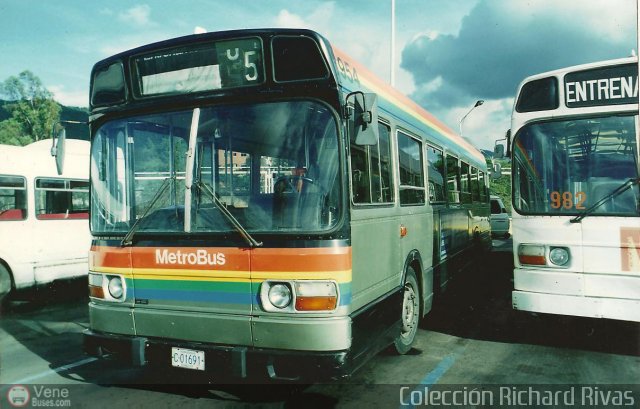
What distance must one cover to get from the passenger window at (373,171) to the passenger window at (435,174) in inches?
77.5

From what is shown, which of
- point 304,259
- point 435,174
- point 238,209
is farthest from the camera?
point 435,174

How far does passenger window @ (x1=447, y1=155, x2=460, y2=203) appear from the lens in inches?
335

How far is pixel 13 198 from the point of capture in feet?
30.6

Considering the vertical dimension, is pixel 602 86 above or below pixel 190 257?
above

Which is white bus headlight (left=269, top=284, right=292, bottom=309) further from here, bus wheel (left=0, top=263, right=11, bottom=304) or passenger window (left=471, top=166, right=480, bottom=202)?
passenger window (left=471, top=166, right=480, bottom=202)

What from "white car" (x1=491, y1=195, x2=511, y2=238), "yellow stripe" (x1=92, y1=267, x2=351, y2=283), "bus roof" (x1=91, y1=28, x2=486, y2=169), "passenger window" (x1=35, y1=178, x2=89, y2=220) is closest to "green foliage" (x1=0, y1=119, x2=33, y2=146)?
"white car" (x1=491, y1=195, x2=511, y2=238)

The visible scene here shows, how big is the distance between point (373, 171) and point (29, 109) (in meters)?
57.3

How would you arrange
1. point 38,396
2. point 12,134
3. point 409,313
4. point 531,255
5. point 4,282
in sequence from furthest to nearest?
point 12,134 < point 4,282 < point 409,313 < point 531,255 < point 38,396

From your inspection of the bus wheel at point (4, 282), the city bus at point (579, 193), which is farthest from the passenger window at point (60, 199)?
the city bus at point (579, 193)

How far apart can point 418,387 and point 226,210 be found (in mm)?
2423

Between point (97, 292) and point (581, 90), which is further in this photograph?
point (581, 90)

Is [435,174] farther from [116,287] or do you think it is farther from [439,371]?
[116,287]

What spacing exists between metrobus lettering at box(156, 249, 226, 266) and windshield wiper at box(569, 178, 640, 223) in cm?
377

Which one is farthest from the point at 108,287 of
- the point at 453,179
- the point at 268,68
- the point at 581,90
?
the point at 453,179
